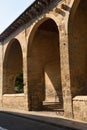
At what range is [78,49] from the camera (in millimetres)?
12945

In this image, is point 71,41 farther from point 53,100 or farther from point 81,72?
point 53,100

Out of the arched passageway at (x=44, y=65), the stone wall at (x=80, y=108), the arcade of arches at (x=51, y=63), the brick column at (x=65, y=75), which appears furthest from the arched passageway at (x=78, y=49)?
the arched passageway at (x=44, y=65)

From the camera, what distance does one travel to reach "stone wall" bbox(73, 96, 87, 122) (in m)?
11.1

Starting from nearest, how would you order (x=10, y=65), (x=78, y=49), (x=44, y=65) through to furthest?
1. (x=78, y=49)
2. (x=44, y=65)
3. (x=10, y=65)

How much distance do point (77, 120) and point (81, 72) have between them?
2.36 m

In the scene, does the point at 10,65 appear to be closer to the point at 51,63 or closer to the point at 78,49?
the point at 51,63

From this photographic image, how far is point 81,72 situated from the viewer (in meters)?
12.9

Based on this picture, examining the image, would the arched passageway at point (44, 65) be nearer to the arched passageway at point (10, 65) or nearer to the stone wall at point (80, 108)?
the arched passageway at point (10, 65)

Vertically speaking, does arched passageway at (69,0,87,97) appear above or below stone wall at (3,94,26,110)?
above

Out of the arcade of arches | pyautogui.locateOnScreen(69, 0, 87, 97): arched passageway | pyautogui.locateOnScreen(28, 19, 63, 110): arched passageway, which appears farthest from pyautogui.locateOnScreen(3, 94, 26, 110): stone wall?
pyautogui.locateOnScreen(69, 0, 87, 97): arched passageway

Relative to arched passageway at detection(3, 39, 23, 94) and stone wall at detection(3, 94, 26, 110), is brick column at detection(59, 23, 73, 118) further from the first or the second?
arched passageway at detection(3, 39, 23, 94)

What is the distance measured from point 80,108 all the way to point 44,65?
8.92m

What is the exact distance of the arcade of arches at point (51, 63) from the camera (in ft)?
41.5

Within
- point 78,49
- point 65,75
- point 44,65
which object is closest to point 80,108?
point 65,75
